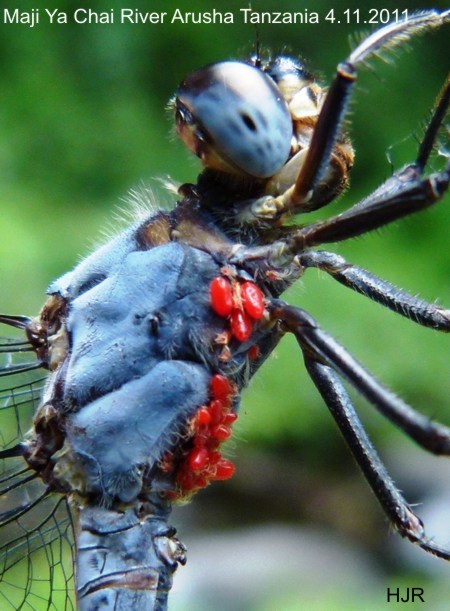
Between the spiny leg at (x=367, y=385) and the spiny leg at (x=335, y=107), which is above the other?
the spiny leg at (x=335, y=107)

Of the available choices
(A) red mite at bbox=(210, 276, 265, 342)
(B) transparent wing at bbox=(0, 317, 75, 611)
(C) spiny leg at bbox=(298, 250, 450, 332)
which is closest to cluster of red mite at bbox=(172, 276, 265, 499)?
(A) red mite at bbox=(210, 276, 265, 342)

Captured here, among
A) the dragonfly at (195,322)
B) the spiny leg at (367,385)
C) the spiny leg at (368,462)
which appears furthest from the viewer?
the spiny leg at (368,462)

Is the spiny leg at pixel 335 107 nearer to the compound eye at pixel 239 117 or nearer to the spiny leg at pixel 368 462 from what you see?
the compound eye at pixel 239 117

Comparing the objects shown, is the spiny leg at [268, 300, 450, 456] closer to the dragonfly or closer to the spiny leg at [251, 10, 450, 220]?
the dragonfly

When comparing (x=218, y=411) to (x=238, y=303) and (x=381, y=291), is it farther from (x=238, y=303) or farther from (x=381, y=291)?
(x=381, y=291)

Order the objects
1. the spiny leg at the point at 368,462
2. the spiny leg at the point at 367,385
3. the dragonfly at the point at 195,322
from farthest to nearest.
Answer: the spiny leg at the point at 368,462
the dragonfly at the point at 195,322
the spiny leg at the point at 367,385

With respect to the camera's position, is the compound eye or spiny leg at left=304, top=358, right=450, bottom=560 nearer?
the compound eye

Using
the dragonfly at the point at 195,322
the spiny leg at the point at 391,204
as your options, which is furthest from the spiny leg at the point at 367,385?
the spiny leg at the point at 391,204
